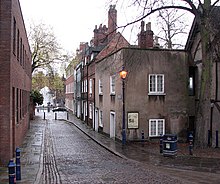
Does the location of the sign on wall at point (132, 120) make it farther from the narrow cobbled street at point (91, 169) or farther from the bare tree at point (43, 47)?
the bare tree at point (43, 47)

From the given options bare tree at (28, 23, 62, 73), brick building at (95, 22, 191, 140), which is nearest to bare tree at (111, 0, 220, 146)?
brick building at (95, 22, 191, 140)

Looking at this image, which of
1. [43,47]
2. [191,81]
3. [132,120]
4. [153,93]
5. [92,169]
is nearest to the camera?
[92,169]

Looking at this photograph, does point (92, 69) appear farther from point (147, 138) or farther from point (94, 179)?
point (94, 179)

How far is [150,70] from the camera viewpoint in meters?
19.8

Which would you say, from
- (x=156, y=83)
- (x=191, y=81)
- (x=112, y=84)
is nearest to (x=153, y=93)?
(x=156, y=83)

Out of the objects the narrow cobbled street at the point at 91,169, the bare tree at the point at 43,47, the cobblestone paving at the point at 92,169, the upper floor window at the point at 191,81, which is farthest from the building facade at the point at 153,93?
the bare tree at the point at 43,47

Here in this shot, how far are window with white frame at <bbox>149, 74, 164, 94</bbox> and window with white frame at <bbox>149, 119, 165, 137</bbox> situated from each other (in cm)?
200

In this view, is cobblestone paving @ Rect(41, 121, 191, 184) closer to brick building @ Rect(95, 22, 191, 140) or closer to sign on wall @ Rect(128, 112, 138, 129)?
sign on wall @ Rect(128, 112, 138, 129)

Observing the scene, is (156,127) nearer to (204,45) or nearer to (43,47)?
(204,45)

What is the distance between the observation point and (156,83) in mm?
19969

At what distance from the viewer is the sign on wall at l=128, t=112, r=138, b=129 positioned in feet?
63.4

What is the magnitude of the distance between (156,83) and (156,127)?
303cm

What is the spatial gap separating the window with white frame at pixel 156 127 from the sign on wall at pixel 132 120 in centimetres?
108

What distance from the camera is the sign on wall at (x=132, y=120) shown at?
63.4ft
